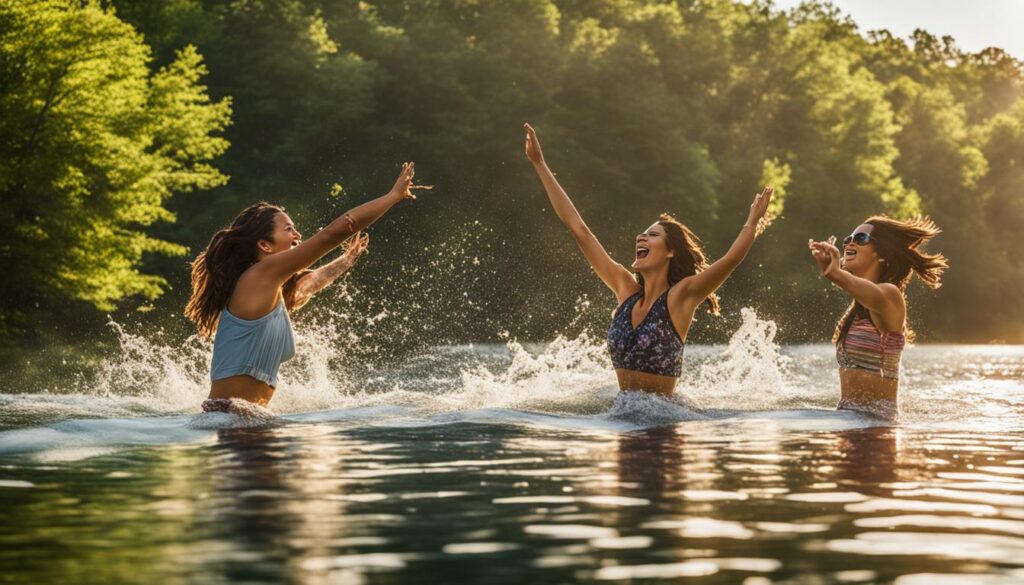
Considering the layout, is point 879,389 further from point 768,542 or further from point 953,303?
point 953,303

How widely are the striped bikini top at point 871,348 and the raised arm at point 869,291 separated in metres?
0.20

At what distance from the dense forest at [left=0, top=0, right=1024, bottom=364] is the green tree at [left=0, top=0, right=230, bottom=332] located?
0.06 meters

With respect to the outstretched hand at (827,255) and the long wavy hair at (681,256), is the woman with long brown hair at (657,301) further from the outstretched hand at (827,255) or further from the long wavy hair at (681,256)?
the outstretched hand at (827,255)

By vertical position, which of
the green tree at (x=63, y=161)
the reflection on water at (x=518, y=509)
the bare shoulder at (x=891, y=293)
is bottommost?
the reflection on water at (x=518, y=509)

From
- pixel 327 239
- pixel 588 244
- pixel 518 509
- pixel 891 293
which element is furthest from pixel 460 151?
pixel 518 509

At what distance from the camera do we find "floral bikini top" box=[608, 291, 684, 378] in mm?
10469

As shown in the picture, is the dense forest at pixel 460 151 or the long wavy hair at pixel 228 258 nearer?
the long wavy hair at pixel 228 258

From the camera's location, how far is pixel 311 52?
56125 mm

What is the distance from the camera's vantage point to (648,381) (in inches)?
417

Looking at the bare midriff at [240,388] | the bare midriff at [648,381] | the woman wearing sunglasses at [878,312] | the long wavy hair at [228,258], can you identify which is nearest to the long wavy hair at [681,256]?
the bare midriff at [648,381]

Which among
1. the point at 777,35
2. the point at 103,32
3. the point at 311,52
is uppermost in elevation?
the point at 777,35

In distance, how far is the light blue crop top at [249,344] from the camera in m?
9.41

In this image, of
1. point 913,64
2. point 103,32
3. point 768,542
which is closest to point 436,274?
point 103,32

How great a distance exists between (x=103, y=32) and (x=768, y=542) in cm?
2961
